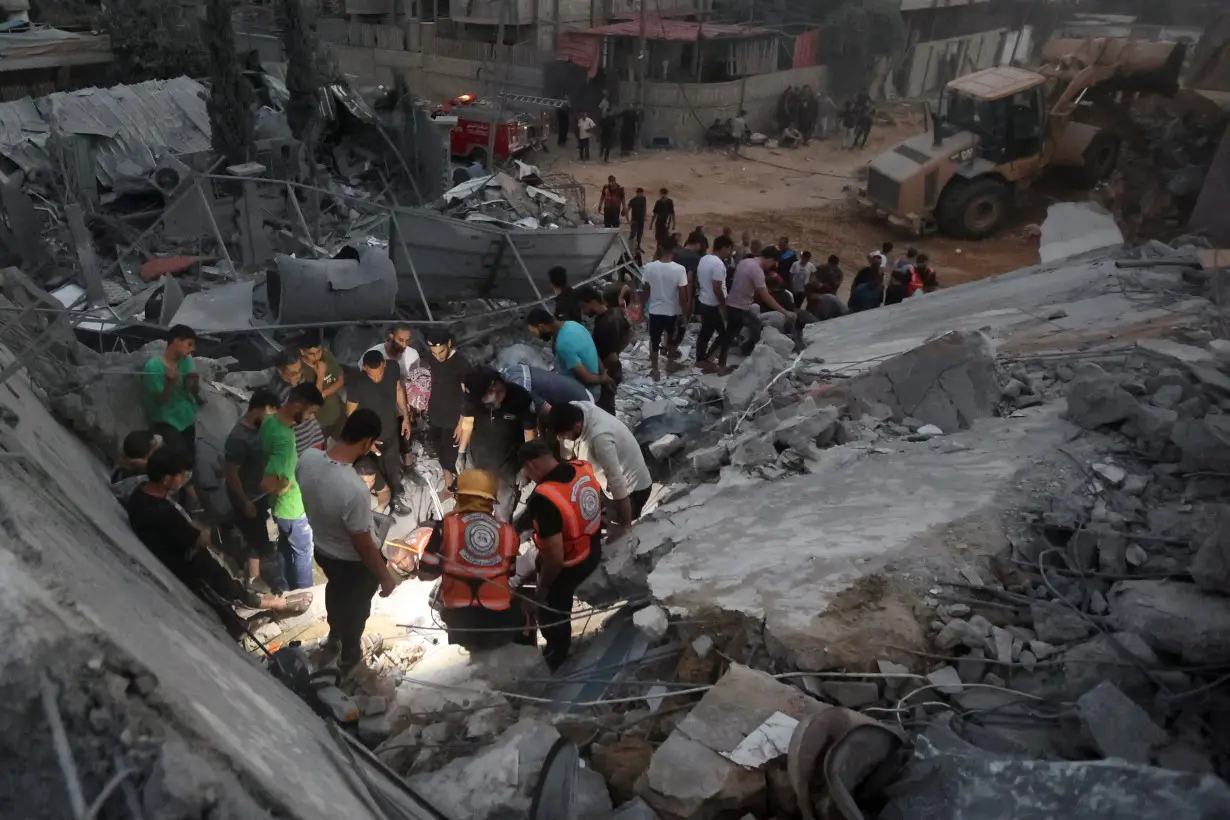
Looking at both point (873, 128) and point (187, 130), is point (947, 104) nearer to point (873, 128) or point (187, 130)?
point (873, 128)

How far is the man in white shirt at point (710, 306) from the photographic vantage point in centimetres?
757

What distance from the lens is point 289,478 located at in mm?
4867

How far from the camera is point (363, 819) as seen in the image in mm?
2020

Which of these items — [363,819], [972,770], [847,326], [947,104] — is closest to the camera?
[363,819]

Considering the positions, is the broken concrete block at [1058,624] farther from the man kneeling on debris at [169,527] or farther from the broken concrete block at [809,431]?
the man kneeling on debris at [169,527]

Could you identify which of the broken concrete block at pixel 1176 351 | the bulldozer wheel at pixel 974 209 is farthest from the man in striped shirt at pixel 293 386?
the bulldozer wheel at pixel 974 209

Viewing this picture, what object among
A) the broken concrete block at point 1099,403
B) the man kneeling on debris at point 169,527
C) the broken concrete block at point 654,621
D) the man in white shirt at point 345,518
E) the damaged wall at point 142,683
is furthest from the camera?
the broken concrete block at point 1099,403

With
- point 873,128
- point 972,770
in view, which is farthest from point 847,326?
point 873,128

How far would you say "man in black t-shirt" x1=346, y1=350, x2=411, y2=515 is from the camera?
6.16m

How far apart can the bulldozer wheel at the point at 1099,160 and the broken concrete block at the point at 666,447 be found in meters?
11.5

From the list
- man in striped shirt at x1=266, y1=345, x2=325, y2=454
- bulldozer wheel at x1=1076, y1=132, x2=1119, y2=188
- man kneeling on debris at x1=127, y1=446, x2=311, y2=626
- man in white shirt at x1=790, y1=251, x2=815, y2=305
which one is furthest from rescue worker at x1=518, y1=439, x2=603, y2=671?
bulldozer wheel at x1=1076, y1=132, x2=1119, y2=188

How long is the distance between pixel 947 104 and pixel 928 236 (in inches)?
80.5

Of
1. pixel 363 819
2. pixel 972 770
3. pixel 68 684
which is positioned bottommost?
pixel 972 770

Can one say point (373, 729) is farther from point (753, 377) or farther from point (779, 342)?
point (779, 342)
